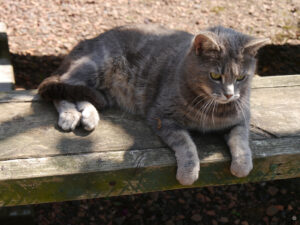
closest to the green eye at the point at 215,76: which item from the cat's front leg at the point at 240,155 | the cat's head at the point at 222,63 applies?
the cat's head at the point at 222,63

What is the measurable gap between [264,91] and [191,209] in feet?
4.20

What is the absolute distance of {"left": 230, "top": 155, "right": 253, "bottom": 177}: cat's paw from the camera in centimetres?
212

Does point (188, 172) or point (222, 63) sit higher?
point (222, 63)

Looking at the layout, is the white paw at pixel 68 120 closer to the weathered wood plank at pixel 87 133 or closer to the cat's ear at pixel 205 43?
the weathered wood plank at pixel 87 133

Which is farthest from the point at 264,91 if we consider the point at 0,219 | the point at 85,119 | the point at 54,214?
the point at 0,219

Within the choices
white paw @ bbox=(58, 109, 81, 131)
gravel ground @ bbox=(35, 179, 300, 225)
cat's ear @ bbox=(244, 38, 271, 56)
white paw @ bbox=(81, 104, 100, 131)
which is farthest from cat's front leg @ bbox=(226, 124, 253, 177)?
gravel ground @ bbox=(35, 179, 300, 225)

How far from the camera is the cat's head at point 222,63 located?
2.21 metres

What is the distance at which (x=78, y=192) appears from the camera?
2.06m

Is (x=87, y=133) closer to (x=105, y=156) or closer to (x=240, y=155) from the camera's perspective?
(x=105, y=156)

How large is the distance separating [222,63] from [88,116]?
935 mm

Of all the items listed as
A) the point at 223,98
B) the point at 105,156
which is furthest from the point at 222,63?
the point at 105,156

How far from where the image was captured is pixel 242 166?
2.12 metres

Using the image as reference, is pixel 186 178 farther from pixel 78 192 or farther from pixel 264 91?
pixel 264 91

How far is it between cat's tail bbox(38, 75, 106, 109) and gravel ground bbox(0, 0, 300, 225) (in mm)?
1140
